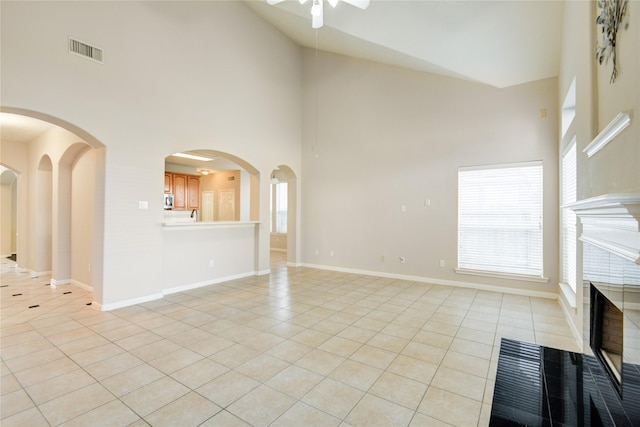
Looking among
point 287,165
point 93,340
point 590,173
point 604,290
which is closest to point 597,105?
point 590,173

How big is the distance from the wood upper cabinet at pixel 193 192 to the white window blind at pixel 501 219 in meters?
8.46

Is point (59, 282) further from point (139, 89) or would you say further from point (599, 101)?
point (599, 101)

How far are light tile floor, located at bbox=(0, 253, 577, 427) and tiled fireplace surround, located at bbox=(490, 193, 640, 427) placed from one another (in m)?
0.22

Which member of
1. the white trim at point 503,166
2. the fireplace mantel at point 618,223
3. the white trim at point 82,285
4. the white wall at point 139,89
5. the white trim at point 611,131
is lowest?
the white trim at point 82,285

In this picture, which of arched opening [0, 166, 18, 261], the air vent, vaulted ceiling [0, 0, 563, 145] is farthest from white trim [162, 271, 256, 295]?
arched opening [0, 166, 18, 261]

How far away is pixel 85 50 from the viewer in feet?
11.8

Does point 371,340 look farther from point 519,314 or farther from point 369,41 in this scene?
point 369,41

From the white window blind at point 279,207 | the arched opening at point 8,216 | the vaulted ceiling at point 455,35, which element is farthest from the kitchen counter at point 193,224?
the arched opening at point 8,216

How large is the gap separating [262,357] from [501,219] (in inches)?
172

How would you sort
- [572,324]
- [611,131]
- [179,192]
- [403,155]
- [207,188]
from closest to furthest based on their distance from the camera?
[611,131], [572,324], [403,155], [179,192], [207,188]

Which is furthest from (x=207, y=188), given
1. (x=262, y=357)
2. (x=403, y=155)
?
(x=262, y=357)

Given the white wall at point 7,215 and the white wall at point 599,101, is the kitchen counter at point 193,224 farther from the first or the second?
the white wall at point 7,215

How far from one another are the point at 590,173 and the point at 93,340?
189 inches

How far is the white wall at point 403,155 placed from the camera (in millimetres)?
4641
